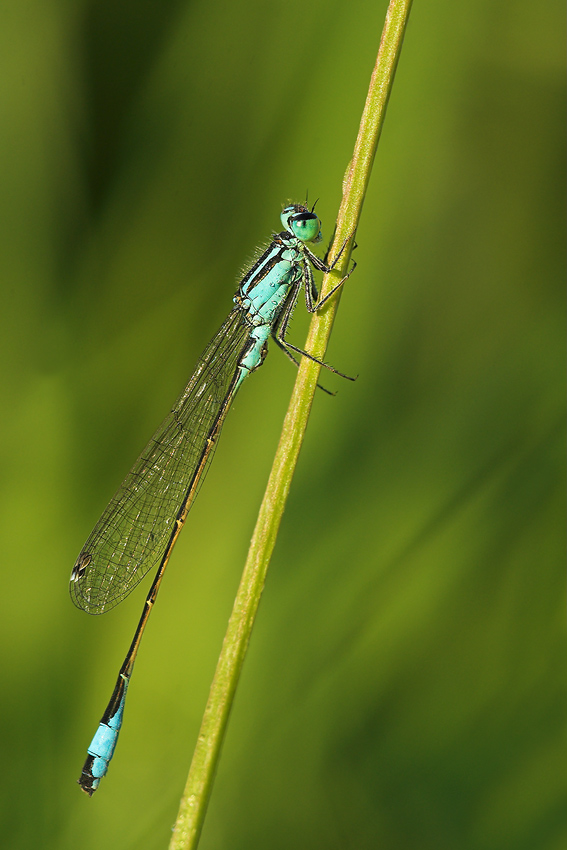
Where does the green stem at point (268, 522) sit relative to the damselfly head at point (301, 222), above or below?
below

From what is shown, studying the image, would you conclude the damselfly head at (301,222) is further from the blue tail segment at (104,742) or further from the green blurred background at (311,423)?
the blue tail segment at (104,742)

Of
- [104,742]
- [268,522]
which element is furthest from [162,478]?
[268,522]

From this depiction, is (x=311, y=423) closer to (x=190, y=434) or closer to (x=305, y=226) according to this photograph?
(x=190, y=434)

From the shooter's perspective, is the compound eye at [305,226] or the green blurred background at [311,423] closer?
the green blurred background at [311,423]

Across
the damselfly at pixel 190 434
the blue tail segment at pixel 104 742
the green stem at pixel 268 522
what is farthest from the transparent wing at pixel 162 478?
the green stem at pixel 268 522

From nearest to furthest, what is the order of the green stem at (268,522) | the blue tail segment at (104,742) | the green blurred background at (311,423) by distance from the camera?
the green stem at (268,522)
the blue tail segment at (104,742)
the green blurred background at (311,423)

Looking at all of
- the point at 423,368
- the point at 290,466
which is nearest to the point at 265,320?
the point at 423,368

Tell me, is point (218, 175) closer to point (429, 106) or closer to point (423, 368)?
point (429, 106)

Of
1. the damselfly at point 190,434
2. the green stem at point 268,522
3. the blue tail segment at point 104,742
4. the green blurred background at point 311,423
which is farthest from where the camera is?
the damselfly at point 190,434
